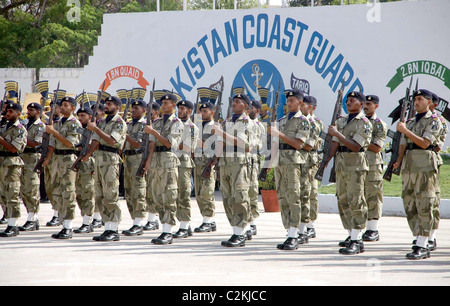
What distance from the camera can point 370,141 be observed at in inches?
376

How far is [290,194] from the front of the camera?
9344 millimetres

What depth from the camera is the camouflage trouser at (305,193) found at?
10.0 metres

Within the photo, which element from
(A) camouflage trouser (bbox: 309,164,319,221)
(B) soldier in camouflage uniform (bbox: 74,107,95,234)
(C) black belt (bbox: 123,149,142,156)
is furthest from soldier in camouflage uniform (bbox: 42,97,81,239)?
(A) camouflage trouser (bbox: 309,164,319,221)

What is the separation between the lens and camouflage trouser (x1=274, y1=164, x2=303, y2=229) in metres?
9.31

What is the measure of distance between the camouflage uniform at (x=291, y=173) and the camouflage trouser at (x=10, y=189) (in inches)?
156

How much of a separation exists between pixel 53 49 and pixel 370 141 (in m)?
30.1

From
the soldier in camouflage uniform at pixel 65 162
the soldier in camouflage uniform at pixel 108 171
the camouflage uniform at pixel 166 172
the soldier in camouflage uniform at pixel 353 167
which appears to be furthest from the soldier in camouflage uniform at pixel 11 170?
the soldier in camouflage uniform at pixel 353 167

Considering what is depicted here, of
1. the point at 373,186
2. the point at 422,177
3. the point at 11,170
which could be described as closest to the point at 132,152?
the point at 11,170

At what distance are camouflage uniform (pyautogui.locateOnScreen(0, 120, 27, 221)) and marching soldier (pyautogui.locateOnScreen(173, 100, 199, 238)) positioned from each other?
2.38 m

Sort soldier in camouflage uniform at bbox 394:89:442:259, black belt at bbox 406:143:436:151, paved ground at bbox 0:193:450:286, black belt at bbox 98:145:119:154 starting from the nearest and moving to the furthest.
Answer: paved ground at bbox 0:193:450:286, soldier in camouflage uniform at bbox 394:89:442:259, black belt at bbox 406:143:436:151, black belt at bbox 98:145:119:154

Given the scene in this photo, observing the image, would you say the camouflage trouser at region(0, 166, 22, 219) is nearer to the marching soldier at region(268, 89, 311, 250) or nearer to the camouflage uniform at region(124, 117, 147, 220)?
the camouflage uniform at region(124, 117, 147, 220)

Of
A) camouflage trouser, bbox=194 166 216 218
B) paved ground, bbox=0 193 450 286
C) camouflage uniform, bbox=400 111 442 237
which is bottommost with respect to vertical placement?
paved ground, bbox=0 193 450 286

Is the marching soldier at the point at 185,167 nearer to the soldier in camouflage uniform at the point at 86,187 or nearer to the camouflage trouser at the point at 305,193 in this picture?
the soldier in camouflage uniform at the point at 86,187

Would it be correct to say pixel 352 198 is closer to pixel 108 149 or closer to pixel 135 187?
pixel 108 149
